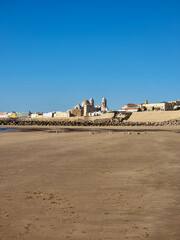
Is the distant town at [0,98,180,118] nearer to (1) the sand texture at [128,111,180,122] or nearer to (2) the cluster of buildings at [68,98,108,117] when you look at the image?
(2) the cluster of buildings at [68,98,108,117]

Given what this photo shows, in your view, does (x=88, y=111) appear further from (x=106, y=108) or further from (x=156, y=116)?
(x=156, y=116)

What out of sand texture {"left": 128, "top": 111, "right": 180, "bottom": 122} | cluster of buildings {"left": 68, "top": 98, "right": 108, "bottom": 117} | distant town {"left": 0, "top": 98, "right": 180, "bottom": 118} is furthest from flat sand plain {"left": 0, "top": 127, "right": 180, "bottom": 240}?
cluster of buildings {"left": 68, "top": 98, "right": 108, "bottom": 117}

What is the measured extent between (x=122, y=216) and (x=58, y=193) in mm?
1764

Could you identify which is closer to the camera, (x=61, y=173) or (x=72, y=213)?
(x=72, y=213)

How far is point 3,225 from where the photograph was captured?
3.99m

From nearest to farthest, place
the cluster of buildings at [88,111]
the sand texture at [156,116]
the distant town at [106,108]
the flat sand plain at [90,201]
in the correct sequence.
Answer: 1. the flat sand plain at [90,201]
2. the sand texture at [156,116]
3. the distant town at [106,108]
4. the cluster of buildings at [88,111]

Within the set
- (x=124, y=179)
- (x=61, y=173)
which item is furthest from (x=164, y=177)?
(x=61, y=173)

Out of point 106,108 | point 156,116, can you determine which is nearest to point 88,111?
point 106,108

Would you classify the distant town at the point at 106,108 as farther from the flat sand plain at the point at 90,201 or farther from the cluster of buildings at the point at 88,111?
the flat sand plain at the point at 90,201

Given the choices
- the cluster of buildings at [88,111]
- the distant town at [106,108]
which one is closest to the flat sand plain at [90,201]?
the distant town at [106,108]

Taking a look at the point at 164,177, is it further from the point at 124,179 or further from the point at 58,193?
the point at 58,193

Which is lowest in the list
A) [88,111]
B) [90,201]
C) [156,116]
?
[90,201]

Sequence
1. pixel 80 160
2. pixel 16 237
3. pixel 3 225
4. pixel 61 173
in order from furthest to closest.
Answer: pixel 80 160 < pixel 61 173 < pixel 3 225 < pixel 16 237

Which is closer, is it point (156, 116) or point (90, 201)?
point (90, 201)
